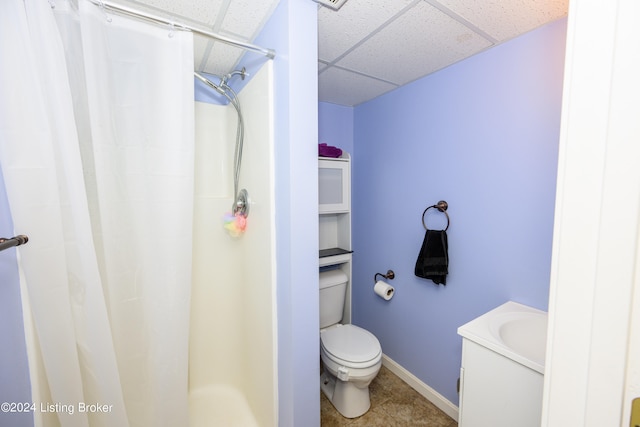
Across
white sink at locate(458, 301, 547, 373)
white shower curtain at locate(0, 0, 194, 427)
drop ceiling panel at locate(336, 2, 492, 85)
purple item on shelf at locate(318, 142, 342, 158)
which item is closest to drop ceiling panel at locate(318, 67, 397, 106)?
drop ceiling panel at locate(336, 2, 492, 85)

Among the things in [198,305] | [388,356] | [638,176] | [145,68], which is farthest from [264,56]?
[388,356]

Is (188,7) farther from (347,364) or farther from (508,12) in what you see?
(347,364)

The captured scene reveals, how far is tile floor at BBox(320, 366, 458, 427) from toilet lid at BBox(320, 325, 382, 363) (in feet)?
1.42

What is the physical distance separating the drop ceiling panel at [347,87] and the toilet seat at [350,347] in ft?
5.83

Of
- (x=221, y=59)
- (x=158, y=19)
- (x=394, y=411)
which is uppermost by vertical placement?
(x=221, y=59)

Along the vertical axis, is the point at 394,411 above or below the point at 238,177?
below

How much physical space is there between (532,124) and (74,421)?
7.20 feet

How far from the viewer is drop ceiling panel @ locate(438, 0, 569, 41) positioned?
992mm

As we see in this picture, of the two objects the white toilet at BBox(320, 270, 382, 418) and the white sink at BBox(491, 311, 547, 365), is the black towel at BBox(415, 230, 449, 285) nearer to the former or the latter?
the white sink at BBox(491, 311, 547, 365)

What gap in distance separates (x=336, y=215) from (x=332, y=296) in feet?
2.30

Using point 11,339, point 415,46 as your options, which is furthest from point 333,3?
point 11,339

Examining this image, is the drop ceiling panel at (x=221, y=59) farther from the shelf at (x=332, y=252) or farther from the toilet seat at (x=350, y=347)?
the toilet seat at (x=350, y=347)

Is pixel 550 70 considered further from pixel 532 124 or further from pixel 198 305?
pixel 198 305

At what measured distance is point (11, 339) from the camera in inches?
27.0
